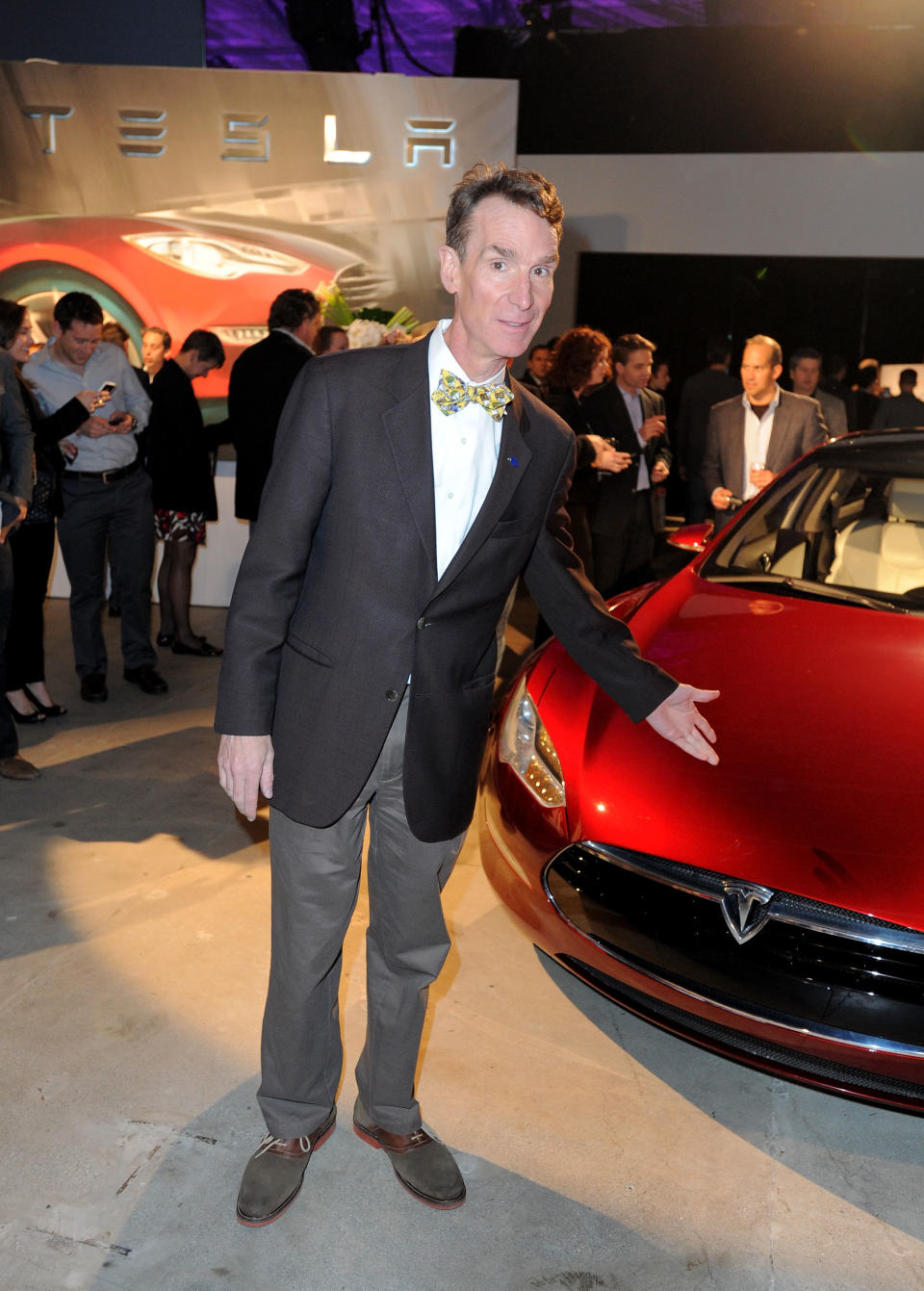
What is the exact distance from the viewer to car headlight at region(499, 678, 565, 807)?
2.30m

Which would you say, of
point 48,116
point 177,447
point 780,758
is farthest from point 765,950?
point 48,116

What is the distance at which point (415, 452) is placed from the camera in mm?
1664

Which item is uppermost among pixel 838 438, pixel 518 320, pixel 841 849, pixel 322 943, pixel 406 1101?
pixel 518 320

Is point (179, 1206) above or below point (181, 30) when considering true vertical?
below

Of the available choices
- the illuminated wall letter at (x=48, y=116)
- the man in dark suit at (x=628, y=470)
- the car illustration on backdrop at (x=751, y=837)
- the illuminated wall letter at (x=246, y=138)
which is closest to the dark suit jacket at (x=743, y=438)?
the man in dark suit at (x=628, y=470)

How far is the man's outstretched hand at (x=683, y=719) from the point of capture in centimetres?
194

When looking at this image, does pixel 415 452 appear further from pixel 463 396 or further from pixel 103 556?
pixel 103 556

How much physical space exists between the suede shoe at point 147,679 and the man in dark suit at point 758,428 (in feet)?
8.41

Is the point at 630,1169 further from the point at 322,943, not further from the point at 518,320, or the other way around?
the point at 518,320

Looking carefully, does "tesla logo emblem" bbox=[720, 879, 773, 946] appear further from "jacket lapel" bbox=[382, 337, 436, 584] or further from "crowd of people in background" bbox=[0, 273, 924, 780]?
"crowd of people in background" bbox=[0, 273, 924, 780]

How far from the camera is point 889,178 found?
31.2 ft

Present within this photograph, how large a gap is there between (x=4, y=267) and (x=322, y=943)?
6079 mm

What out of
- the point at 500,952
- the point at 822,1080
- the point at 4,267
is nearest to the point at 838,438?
the point at 500,952

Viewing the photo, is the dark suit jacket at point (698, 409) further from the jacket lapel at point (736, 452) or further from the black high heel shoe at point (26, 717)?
the black high heel shoe at point (26, 717)
